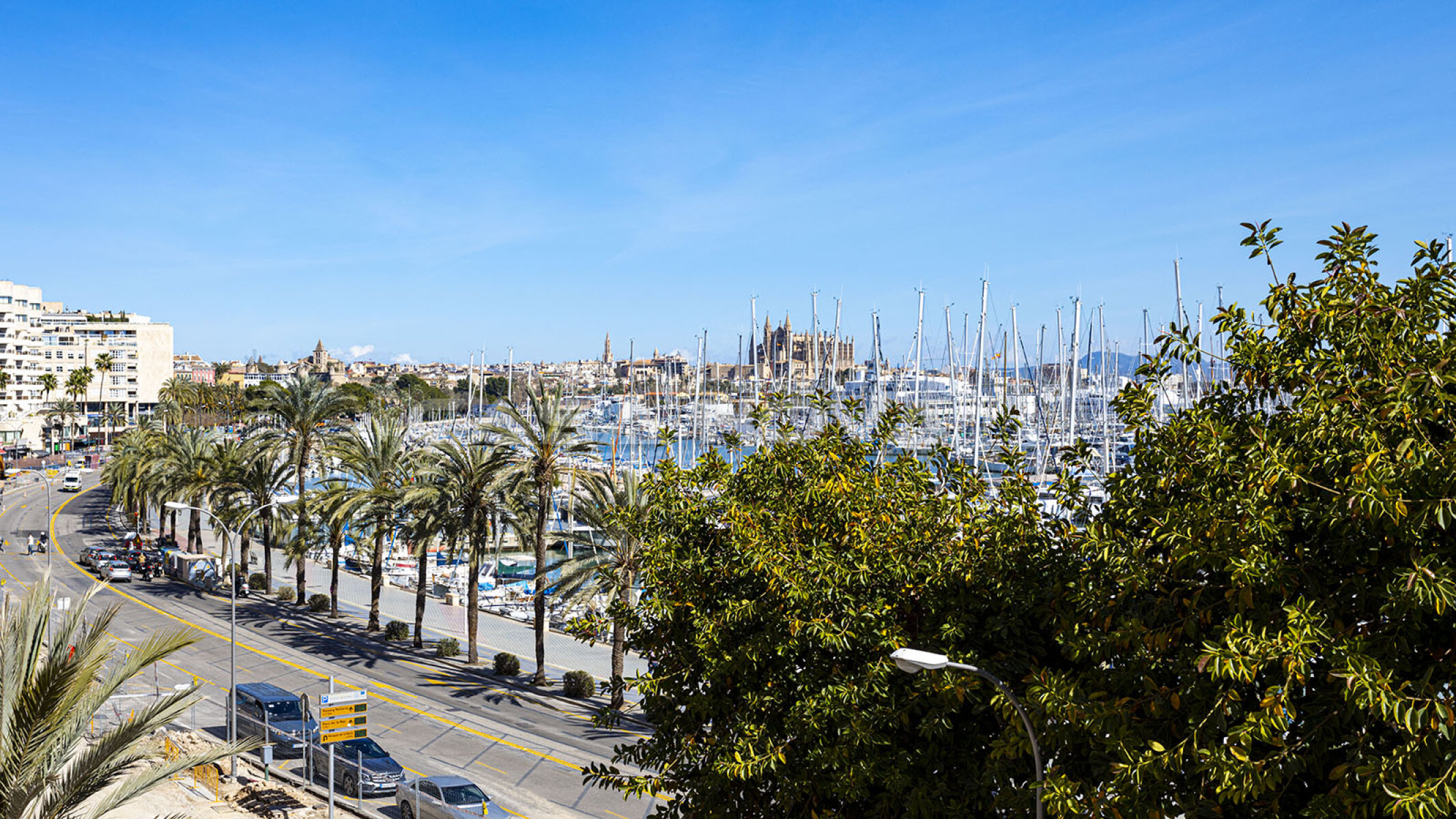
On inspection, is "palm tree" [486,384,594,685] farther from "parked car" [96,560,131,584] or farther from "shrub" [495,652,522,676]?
"parked car" [96,560,131,584]

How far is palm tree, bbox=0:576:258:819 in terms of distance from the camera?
Answer: 7.97 meters

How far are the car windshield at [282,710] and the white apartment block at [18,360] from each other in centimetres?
12451

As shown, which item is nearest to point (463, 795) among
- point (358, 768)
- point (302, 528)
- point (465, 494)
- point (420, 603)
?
point (358, 768)

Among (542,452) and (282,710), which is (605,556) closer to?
(542,452)

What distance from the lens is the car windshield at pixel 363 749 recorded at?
802 inches

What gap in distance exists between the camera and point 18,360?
13012cm

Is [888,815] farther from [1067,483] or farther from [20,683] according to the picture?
[20,683]

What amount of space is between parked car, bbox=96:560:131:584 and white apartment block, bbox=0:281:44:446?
9449 cm

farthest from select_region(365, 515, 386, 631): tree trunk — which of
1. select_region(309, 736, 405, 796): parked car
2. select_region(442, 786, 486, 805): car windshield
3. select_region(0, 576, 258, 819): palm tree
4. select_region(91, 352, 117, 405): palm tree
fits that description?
select_region(91, 352, 117, 405): palm tree

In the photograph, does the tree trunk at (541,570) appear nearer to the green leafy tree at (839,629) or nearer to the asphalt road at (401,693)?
the asphalt road at (401,693)

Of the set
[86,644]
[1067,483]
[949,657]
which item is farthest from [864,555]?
[86,644]

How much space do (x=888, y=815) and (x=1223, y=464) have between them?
14.7ft

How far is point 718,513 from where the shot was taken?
1148cm

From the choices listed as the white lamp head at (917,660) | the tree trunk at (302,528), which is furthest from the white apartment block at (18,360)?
the white lamp head at (917,660)
